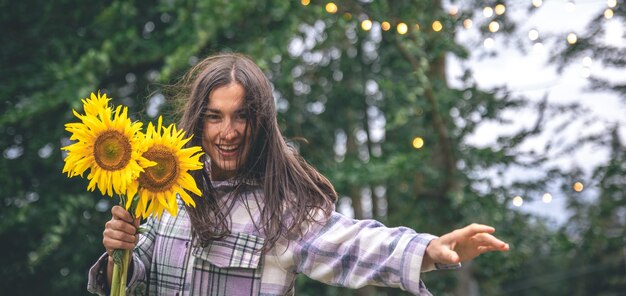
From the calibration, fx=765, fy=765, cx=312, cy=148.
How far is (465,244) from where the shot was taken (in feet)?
5.10

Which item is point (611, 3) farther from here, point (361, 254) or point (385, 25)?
point (361, 254)

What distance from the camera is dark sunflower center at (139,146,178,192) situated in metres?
1.66

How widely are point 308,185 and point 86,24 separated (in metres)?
3.43

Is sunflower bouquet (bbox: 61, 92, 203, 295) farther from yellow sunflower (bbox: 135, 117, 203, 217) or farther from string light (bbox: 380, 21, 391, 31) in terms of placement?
string light (bbox: 380, 21, 391, 31)

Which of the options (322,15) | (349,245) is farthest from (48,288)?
(349,245)

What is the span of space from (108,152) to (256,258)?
474mm

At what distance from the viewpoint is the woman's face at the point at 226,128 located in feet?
6.38

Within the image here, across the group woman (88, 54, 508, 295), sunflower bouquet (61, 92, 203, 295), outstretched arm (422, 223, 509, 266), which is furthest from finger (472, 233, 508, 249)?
sunflower bouquet (61, 92, 203, 295)

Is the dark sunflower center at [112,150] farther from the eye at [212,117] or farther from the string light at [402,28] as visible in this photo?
the string light at [402,28]

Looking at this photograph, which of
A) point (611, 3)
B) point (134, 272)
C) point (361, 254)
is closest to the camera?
point (361, 254)

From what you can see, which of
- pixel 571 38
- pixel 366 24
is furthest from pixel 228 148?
pixel 571 38

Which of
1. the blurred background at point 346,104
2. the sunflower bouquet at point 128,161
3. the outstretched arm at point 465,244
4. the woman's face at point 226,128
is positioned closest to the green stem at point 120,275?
the sunflower bouquet at point 128,161

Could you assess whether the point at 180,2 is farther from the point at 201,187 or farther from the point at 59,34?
the point at 201,187

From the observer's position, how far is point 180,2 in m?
4.49
